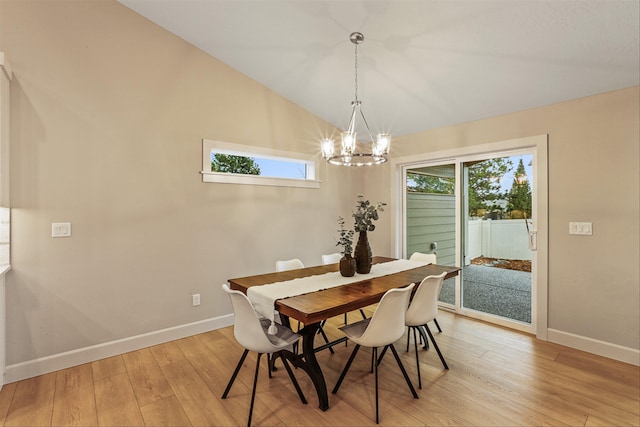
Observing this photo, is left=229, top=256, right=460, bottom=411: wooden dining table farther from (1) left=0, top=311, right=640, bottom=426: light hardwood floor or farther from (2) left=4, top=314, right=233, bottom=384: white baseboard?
(2) left=4, top=314, right=233, bottom=384: white baseboard

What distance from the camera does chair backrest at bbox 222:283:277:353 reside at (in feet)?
5.99

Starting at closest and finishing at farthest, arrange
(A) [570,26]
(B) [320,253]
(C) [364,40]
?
(A) [570,26] < (C) [364,40] < (B) [320,253]

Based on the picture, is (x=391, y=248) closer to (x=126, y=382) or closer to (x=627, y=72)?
(x=627, y=72)

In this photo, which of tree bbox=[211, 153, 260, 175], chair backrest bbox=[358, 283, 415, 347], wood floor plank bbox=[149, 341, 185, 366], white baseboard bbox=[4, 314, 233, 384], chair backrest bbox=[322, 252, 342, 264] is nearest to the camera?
chair backrest bbox=[358, 283, 415, 347]

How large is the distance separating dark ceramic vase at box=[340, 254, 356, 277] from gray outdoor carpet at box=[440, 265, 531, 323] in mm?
2056

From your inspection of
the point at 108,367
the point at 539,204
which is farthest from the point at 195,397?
the point at 539,204

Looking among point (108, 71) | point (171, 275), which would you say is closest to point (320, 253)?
point (171, 275)

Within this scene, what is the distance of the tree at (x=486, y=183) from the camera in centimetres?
356

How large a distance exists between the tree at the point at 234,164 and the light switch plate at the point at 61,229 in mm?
1419

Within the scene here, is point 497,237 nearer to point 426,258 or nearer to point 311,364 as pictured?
point 426,258

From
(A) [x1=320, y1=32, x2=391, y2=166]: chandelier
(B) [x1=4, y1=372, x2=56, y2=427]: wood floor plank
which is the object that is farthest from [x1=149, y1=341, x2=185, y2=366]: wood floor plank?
(A) [x1=320, y1=32, x2=391, y2=166]: chandelier

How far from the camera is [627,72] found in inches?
98.6

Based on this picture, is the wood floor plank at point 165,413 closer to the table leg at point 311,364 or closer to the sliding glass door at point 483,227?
the table leg at point 311,364

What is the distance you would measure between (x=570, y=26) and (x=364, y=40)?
1.52 meters
